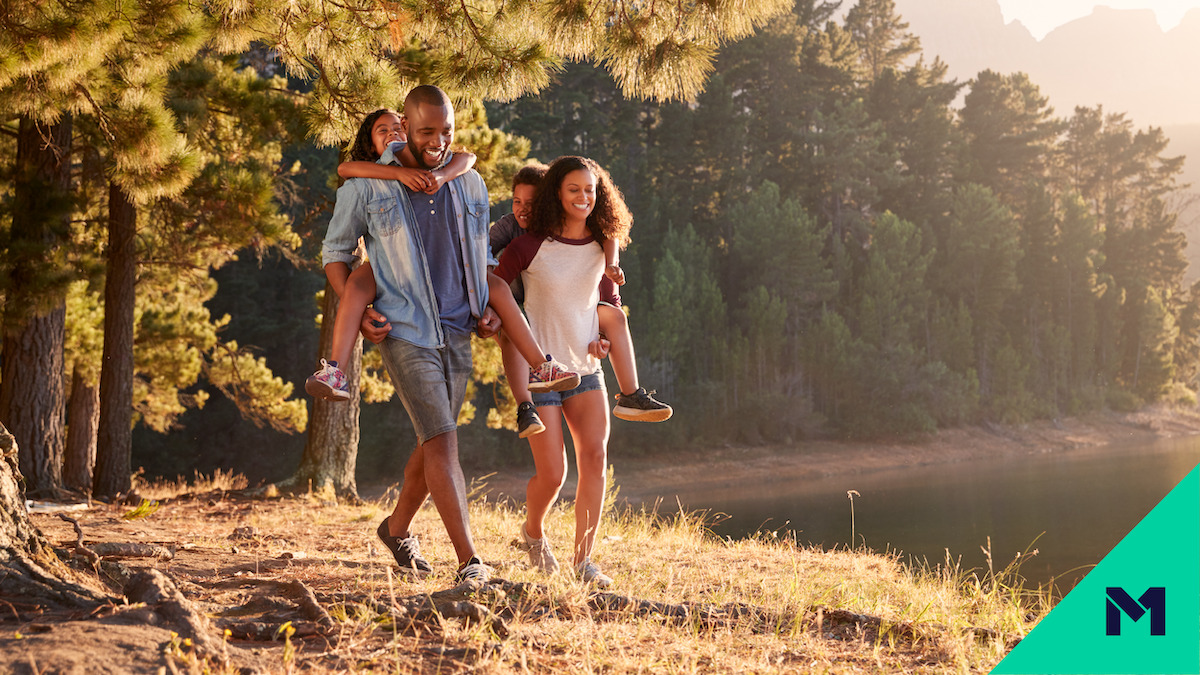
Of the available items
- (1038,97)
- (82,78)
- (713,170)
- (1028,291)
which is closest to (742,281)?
(713,170)

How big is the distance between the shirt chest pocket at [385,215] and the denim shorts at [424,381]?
378 millimetres

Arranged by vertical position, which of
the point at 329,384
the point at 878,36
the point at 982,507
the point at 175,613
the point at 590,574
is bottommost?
the point at 982,507

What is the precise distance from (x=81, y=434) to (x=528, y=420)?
929cm

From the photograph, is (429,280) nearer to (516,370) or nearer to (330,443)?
(516,370)

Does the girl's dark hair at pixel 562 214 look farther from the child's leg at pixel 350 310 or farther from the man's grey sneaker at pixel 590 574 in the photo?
the man's grey sneaker at pixel 590 574

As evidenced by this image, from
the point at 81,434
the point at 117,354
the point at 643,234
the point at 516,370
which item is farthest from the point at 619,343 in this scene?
the point at 643,234

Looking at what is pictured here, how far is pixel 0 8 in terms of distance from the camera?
Answer: 4.96 meters

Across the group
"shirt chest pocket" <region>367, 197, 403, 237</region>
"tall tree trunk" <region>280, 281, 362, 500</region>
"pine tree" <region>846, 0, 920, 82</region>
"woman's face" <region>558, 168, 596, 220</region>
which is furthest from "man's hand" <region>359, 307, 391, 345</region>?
"pine tree" <region>846, 0, 920, 82</region>

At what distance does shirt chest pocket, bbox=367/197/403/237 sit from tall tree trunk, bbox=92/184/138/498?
21.3 ft

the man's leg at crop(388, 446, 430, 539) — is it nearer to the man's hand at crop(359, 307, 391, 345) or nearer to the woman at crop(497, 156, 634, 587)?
the woman at crop(497, 156, 634, 587)

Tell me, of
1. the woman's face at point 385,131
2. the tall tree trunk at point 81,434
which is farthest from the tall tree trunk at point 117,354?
the woman's face at point 385,131

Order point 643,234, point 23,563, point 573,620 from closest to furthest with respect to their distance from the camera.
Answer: point 23,563
point 573,620
point 643,234

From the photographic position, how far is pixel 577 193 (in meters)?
3.65

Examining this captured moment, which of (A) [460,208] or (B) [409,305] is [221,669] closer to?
(B) [409,305]
